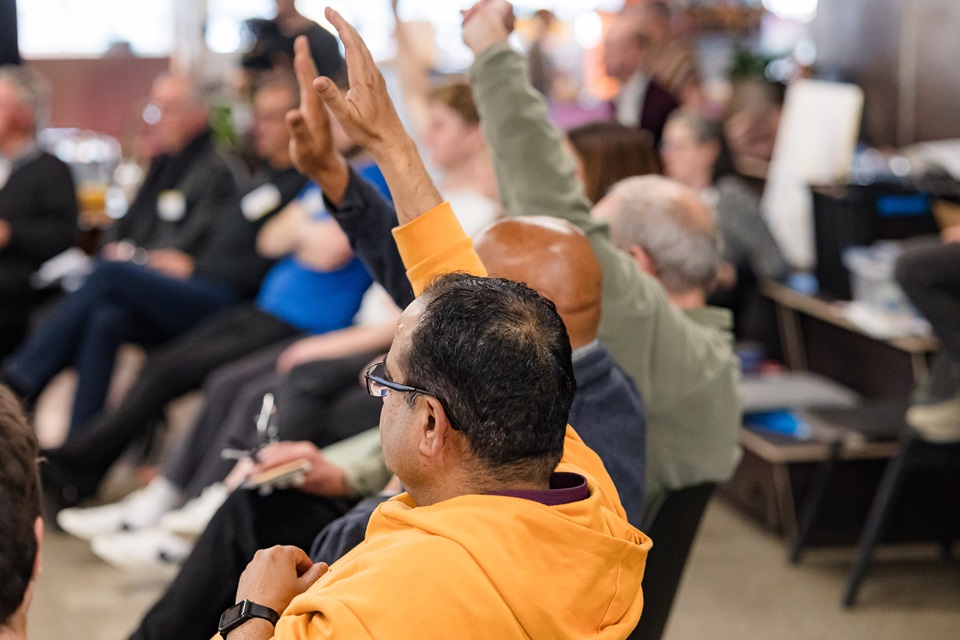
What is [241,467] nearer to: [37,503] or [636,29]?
[37,503]

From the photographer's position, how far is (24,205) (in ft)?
14.2

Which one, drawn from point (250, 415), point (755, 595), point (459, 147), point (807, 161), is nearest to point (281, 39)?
point (807, 161)

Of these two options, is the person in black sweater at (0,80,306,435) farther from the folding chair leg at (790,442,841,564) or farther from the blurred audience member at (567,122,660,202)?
the folding chair leg at (790,442,841,564)

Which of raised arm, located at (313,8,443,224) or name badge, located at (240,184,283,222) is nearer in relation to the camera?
raised arm, located at (313,8,443,224)

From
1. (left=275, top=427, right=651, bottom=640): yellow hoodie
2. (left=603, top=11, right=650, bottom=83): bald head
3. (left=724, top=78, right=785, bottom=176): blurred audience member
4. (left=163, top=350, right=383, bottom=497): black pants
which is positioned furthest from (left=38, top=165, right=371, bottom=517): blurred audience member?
(left=724, top=78, right=785, bottom=176): blurred audience member

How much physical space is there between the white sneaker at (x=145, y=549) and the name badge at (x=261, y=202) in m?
1.35

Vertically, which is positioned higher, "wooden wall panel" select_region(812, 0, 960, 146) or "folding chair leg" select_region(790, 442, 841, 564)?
"wooden wall panel" select_region(812, 0, 960, 146)

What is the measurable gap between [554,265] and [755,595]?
185 centimetres

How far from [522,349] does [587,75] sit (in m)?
8.01

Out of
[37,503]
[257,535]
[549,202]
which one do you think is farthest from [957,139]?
[37,503]

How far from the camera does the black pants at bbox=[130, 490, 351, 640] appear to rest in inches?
71.3

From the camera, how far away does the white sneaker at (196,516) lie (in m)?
2.80

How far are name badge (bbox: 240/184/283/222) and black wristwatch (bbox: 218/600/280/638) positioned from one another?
113 inches

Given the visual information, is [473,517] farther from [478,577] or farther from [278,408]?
[278,408]
